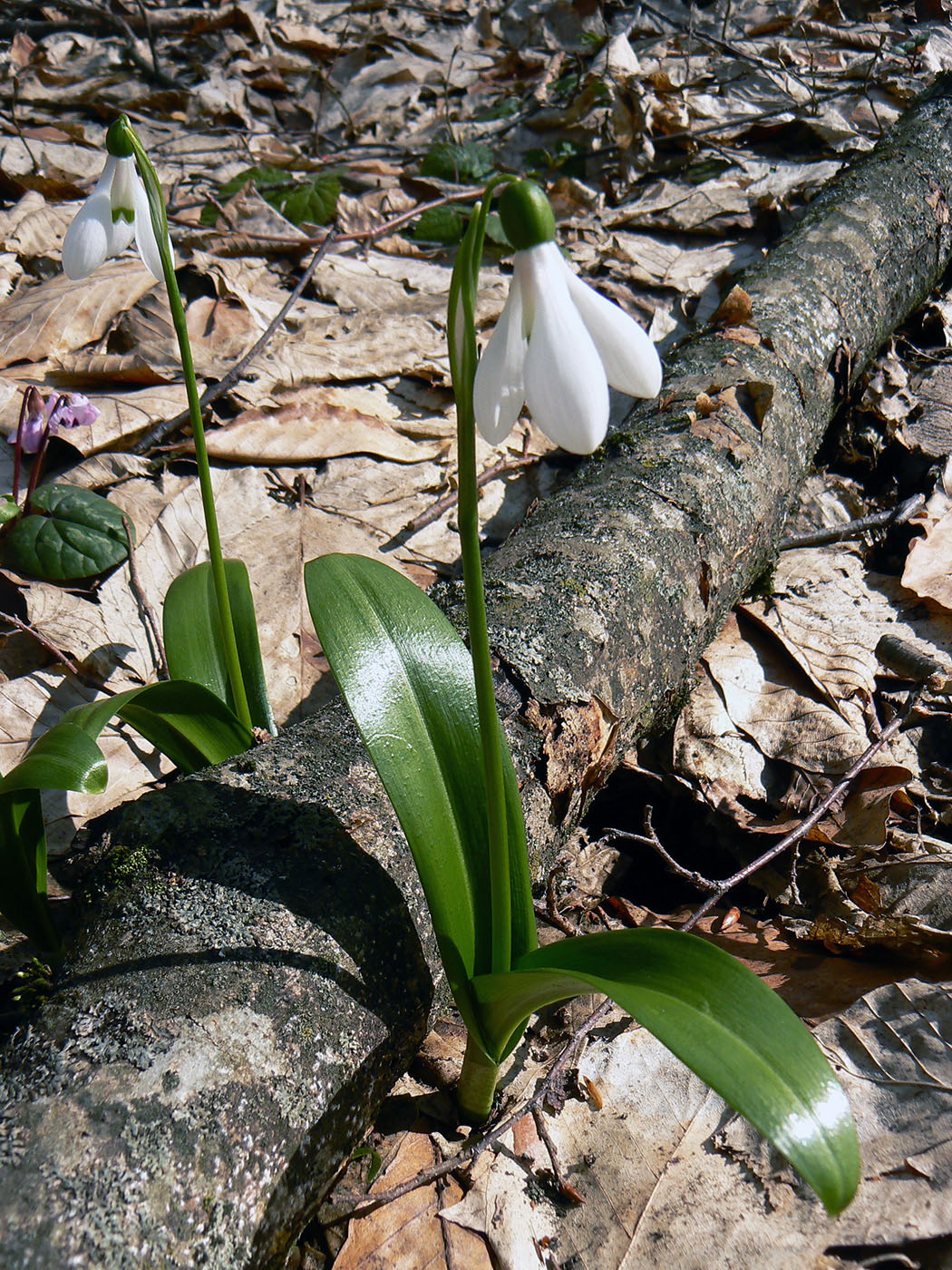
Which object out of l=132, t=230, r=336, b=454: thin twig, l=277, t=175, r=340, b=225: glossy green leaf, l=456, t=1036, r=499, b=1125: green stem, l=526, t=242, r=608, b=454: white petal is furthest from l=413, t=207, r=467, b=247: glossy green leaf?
l=456, t=1036, r=499, b=1125: green stem

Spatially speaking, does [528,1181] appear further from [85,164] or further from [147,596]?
[85,164]

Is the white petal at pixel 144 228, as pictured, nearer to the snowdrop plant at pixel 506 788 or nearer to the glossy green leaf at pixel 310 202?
the snowdrop plant at pixel 506 788

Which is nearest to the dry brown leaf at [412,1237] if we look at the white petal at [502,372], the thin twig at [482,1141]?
the thin twig at [482,1141]

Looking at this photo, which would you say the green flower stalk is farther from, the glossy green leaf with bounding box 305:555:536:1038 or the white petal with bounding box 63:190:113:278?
the glossy green leaf with bounding box 305:555:536:1038

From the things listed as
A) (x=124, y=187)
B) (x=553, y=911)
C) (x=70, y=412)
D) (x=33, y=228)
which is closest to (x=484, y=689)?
(x=553, y=911)

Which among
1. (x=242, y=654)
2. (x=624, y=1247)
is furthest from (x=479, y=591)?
(x=242, y=654)

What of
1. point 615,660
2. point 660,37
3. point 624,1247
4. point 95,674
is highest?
point 660,37

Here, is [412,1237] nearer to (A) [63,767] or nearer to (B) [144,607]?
(A) [63,767]
